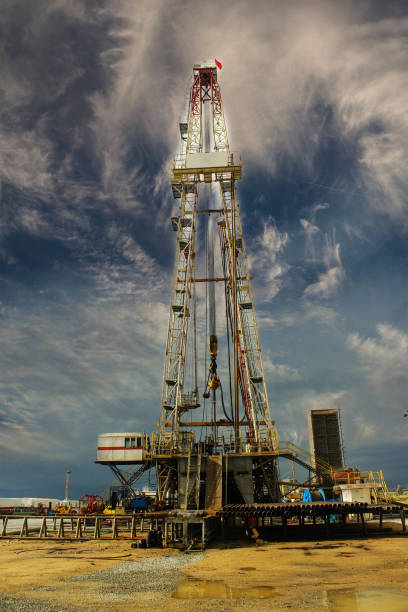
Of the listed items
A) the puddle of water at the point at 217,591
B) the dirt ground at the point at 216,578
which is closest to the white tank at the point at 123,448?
the dirt ground at the point at 216,578

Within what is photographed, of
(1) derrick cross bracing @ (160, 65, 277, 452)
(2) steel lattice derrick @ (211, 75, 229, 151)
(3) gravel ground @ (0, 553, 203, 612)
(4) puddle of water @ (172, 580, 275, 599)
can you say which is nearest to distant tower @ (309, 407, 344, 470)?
(1) derrick cross bracing @ (160, 65, 277, 452)

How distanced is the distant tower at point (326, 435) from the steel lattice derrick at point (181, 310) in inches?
706

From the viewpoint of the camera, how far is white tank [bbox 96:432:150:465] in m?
33.0

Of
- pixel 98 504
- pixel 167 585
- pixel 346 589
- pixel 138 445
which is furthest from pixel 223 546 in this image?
pixel 98 504

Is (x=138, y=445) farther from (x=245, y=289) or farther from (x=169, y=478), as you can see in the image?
(x=245, y=289)

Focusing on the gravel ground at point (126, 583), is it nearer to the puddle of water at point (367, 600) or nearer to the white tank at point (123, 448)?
the puddle of water at point (367, 600)

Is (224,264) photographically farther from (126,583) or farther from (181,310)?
(126,583)

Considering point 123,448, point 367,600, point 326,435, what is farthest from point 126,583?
point 326,435

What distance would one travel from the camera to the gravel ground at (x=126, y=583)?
11.2m

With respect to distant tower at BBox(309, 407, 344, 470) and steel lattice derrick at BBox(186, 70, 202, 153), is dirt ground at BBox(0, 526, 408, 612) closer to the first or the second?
distant tower at BBox(309, 407, 344, 470)

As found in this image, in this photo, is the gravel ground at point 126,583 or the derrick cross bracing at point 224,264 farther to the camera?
the derrick cross bracing at point 224,264

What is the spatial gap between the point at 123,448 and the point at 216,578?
66.4 ft

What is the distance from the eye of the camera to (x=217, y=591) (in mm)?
12391

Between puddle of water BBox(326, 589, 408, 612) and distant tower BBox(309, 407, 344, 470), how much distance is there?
33250mm
